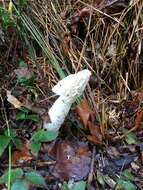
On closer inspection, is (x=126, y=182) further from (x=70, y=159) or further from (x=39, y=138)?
(x=39, y=138)

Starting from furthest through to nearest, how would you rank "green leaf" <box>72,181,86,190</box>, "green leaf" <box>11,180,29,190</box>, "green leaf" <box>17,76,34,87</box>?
"green leaf" <box>17,76,34,87</box>
"green leaf" <box>72,181,86,190</box>
"green leaf" <box>11,180,29,190</box>

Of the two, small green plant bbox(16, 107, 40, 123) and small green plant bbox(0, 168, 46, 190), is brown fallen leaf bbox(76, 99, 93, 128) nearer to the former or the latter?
small green plant bbox(16, 107, 40, 123)

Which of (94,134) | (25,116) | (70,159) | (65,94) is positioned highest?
(65,94)

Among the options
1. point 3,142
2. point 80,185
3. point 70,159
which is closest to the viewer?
point 80,185

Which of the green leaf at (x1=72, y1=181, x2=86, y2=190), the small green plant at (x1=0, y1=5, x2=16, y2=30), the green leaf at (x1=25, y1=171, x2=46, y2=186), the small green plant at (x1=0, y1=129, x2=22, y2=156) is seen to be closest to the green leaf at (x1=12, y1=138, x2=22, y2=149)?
the small green plant at (x1=0, y1=129, x2=22, y2=156)

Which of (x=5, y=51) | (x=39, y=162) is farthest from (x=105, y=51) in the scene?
(x=39, y=162)

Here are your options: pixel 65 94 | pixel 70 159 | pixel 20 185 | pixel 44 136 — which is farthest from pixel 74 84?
pixel 20 185
